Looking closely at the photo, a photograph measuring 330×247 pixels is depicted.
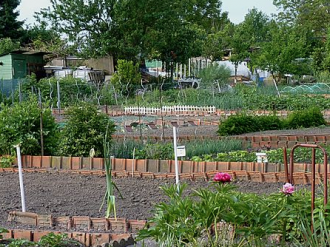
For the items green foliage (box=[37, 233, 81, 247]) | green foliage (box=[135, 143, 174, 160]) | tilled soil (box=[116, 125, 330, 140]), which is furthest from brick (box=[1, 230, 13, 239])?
tilled soil (box=[116, 125, 330, 140])

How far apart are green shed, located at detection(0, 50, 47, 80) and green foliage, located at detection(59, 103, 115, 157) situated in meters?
17.8

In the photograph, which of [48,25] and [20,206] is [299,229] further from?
[48,25]

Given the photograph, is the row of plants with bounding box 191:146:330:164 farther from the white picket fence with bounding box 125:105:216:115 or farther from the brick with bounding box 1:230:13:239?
the white picket fence with bounding box 125:105:216:115

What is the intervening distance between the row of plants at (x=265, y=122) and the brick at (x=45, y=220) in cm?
680

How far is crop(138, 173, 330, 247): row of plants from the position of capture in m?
3.75

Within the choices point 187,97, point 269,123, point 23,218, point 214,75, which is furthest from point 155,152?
point 214,75

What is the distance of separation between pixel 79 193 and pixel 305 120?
804cm

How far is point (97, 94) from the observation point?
854 inches

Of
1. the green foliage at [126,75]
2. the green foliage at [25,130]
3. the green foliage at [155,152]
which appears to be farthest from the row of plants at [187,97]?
the green foliage at [155,152]

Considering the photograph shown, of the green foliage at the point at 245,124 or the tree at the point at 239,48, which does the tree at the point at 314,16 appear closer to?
the tree at the point at 239,48

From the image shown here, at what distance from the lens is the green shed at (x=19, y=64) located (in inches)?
1042

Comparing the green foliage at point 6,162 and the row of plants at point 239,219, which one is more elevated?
the row of plants at point 239,219

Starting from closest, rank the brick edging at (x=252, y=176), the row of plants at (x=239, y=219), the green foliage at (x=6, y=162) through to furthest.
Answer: the row of plants at (x=239, y=219) < the brick edging at (x=252, y=176) < the green foliage at (x=6, y=162)

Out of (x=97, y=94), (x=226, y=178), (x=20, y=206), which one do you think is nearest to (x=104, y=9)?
(x=97, y=94)
